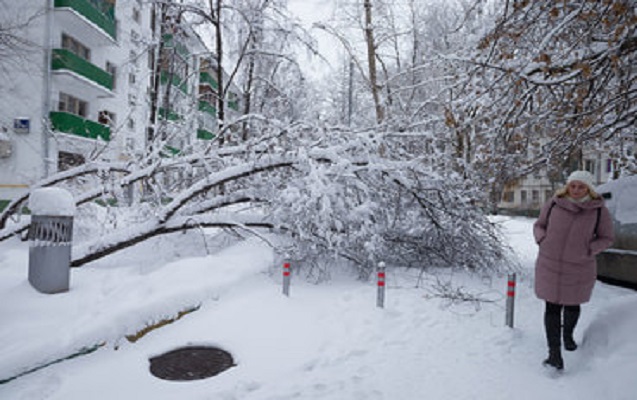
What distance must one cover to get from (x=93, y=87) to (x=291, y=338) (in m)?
20.3

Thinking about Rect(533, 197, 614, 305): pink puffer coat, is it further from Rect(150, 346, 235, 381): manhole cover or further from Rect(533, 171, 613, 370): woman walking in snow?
Rect(150, 346, 235, 381): manhole cover

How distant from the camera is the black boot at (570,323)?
3.91 m

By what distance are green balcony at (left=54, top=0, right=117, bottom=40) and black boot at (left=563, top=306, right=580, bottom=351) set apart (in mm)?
19600

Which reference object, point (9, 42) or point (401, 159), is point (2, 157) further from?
point (401, 159)

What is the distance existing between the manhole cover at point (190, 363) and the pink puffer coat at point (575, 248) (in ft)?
9.88

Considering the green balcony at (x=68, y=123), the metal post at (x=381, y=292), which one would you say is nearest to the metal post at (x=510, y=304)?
the metal post at (x=381, y=292)

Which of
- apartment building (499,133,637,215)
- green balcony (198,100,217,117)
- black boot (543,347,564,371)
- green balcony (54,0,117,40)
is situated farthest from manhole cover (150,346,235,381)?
green balcony (54,0,117,40)

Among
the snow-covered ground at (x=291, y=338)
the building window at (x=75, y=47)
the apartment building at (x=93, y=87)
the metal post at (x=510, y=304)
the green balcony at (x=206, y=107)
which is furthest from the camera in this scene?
the building window at (x=75, y=47)

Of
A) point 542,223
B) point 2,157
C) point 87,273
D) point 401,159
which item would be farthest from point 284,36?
point 2,157

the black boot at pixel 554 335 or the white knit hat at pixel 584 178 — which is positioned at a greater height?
the white knit hat at pixel 584 178

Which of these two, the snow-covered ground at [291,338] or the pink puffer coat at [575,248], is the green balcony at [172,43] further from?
the pink puffer coat at [575,248]

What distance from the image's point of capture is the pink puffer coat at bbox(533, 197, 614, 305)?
12.3ft

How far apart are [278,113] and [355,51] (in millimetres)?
3077

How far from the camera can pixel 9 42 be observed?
26.4 feet
